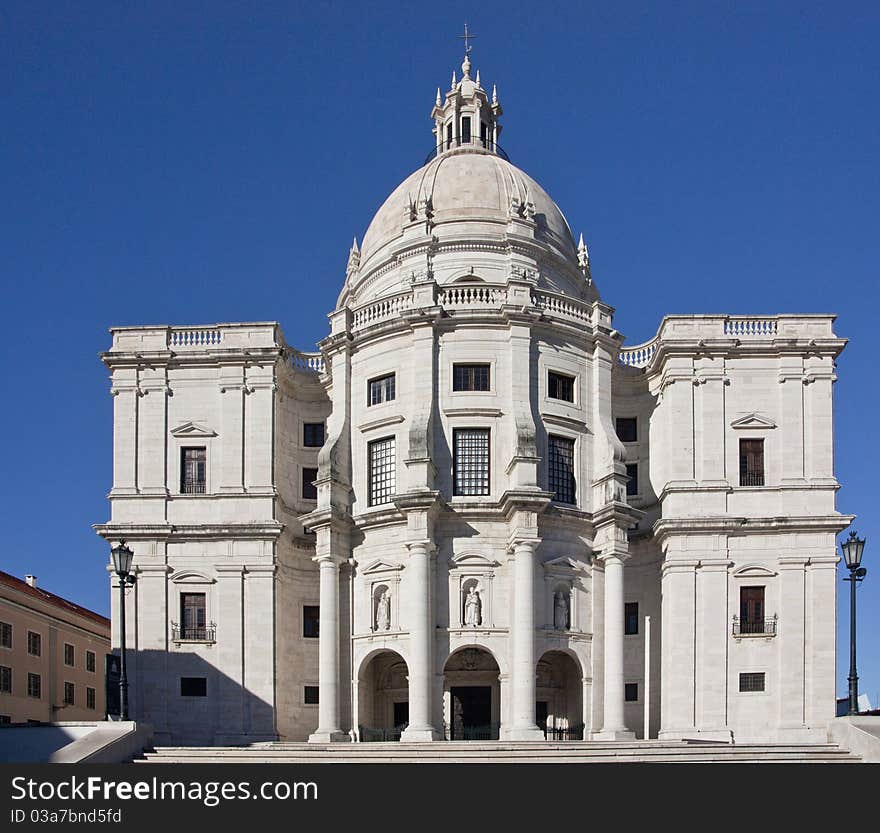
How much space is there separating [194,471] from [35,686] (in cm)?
1791

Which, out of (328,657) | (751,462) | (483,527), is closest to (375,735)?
→ (328,657)

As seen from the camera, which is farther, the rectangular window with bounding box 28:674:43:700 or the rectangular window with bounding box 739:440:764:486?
the rectangular window with bounding box 28:674:43:700

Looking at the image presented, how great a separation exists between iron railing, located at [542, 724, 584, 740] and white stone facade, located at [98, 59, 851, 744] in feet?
0.57

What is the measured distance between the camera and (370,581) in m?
46.8

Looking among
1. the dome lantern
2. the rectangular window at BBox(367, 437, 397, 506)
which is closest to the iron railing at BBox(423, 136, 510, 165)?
the dome lantern

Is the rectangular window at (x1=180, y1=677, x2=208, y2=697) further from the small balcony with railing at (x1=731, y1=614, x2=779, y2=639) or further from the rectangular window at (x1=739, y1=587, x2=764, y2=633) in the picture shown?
the rectangular window at (x1=739, y1=587, x2=764, y2=633)

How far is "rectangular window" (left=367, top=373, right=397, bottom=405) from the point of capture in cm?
4847

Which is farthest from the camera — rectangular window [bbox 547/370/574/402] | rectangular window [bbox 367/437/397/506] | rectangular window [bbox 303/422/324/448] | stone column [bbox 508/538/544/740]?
rectangular window [bbox 303/422/324/448]

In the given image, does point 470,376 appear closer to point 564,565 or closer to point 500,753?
point 564,565

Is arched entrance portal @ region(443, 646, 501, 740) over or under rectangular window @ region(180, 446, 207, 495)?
under
